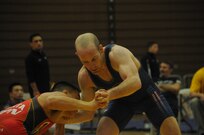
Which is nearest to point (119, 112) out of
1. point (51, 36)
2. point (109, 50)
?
point (109, 50)

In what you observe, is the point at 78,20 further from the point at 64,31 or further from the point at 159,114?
the point at 159,114

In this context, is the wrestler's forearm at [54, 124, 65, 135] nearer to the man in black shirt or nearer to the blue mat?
the man in black shirt

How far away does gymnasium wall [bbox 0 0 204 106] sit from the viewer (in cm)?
1191

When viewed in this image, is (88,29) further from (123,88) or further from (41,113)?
(123,88)

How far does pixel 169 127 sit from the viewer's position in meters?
4.36

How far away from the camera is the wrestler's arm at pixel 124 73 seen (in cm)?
392

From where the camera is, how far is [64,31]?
1212cm

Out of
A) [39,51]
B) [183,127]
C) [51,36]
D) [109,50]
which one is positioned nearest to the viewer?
[109,50]

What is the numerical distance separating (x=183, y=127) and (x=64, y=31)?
4.11 meters

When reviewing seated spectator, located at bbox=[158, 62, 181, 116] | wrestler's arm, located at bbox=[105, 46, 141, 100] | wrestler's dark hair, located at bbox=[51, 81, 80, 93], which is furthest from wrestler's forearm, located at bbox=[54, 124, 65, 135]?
seated spectator, located at bbox=[158, 62, 181, 116]

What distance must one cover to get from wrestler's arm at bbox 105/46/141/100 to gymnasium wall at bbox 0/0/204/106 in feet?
25.6

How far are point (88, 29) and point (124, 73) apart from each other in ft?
27.1

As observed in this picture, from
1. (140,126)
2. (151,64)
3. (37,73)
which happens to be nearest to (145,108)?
(37,73)

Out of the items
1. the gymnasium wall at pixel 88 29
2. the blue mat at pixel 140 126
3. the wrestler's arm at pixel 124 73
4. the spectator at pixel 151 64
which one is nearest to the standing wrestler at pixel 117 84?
the wrestler's arm at pixel 124 73
